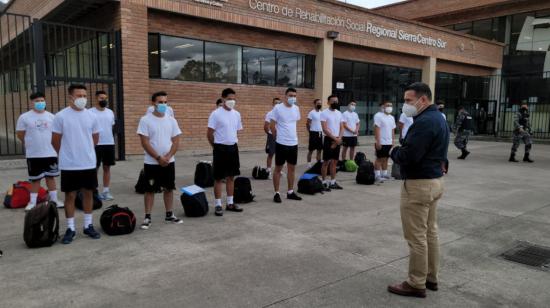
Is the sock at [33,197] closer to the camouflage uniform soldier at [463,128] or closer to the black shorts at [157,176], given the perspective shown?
the black shorts at [157,176]

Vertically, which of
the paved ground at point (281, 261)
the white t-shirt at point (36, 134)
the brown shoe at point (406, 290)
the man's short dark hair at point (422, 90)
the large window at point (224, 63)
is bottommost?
the paved ground at point (281, 261)

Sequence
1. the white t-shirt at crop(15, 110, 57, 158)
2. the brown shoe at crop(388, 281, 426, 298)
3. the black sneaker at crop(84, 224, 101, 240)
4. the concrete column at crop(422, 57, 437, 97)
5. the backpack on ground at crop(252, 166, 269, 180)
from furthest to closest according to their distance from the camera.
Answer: the concrete column at crop(422, 57, 437, 97)
the backpack on ground at crop(252, 166, 269, 180)
the white t-shirt at crop(15, 110, 57, 158)
the black sneaker at crop(84, 224, 101, 240)
the brown shoe at crop(388, 281, 426, 298)

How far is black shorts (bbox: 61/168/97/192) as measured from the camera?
508 centimetres

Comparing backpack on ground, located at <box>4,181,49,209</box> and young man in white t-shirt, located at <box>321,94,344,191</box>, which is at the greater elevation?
young man in white t-shirt, located at <box>321,94,344,191</box>

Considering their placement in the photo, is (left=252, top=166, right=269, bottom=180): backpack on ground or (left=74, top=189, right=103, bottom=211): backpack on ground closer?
(left=74, top=189, right=103, bottom=211): backpack on ground

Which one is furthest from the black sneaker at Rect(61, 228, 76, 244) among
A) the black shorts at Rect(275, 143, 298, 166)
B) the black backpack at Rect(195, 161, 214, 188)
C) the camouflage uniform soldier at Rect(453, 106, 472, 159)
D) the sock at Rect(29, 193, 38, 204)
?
the camouflage uniform soldier at Rect(453, 106, 472, 159)

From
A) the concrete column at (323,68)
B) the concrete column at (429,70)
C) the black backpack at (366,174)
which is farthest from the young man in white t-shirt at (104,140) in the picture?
the concrete column at (429,70)

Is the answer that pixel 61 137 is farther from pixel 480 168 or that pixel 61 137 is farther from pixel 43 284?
pixel 480 168

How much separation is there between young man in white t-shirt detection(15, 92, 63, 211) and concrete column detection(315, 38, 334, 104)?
12.4 m

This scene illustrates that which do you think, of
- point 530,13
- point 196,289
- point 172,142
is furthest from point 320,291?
point 530,13

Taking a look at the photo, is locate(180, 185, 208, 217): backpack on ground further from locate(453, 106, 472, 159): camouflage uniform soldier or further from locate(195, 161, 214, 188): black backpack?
locate(453, 106, 472, 159): camouflage uniform soldier

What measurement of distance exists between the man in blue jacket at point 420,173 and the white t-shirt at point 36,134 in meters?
5.34

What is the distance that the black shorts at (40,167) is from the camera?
645 centimetres

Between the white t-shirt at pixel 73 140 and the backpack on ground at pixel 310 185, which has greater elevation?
the white t-shirt at pixel 73 140
